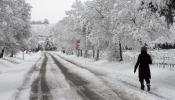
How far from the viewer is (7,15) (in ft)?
56.6

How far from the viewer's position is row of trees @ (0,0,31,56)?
17034mm

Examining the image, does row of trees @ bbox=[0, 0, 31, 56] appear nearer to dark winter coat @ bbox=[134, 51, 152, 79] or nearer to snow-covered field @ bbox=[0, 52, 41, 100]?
snow-covered field @ bbox=[0, 52, 41, 100]

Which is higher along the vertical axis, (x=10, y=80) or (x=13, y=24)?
(x=13, y=24)

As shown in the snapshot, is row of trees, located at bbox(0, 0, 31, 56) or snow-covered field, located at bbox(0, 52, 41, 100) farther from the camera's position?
row of trees, located at bbox(0, 0, 31, 56)

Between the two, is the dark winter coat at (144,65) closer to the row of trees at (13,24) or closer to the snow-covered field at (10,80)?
the snow-covered field at (10,80)

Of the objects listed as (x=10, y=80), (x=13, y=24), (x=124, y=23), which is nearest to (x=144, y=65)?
(x=10, y=80)

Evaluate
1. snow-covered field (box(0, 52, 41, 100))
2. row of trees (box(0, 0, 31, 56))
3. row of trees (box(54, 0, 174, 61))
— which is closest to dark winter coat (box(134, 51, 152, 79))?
row of trees (box(54, 0, 174, 61))

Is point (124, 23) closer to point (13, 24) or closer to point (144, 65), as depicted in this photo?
point (13, 24)

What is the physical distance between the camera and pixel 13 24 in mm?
21312

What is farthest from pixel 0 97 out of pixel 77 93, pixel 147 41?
pixel 147 41

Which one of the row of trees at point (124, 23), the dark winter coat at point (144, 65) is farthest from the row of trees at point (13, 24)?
the dark winter coat at point (144, 65)

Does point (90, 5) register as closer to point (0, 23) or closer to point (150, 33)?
point (150, 33)

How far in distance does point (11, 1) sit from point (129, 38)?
14181 millimetres

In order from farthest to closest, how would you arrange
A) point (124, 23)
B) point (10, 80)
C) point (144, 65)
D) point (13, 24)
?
1. point (124, 23)
2. point (13, 24)
3. point (10, 80)
4. point (144, 65)
